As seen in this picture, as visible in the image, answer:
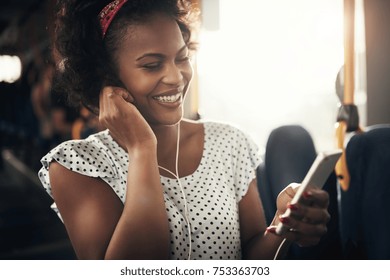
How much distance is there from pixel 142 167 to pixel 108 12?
0.29 meters

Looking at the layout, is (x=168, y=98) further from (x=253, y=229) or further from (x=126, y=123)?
(x=253, y=229)

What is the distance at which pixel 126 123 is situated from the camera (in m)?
0.91

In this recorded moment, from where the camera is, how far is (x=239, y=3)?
112cm

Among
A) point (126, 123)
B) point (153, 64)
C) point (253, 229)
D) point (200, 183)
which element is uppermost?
point (153, 64)

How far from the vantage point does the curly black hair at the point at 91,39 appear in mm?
921

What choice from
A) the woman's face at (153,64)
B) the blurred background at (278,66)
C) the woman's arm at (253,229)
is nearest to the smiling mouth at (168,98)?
the woman's face at (153,64)

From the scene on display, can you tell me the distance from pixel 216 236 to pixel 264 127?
12.0 inches

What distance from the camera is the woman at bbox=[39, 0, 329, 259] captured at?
89 centimetres

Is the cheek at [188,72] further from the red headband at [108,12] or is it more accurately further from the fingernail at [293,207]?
the fingernail at [293,207]

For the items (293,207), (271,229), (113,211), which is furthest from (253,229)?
(113,211)

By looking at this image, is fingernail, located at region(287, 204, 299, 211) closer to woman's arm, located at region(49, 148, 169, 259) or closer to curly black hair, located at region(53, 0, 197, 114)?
woman's arm, located at region(49, 148, 169, 259)

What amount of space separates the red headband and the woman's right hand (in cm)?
13
